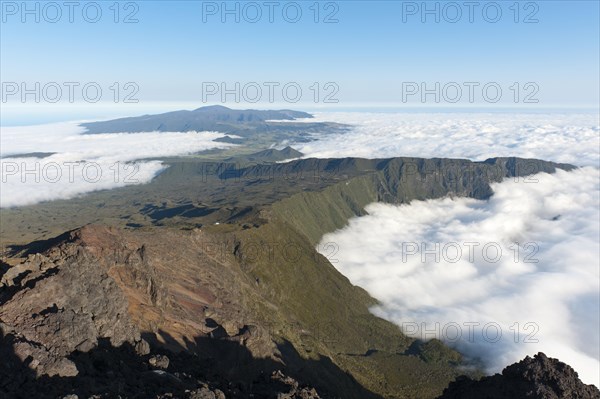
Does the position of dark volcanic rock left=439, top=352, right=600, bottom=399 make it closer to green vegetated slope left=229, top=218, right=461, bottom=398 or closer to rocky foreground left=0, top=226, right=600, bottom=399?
rocky foreground left=0, top=226, right=600, bottom=399

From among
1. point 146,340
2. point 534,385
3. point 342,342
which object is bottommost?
point 342,342

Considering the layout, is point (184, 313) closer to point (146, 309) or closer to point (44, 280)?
point (146, 309)

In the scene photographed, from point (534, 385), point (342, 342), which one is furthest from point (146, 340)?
point (342, 342)

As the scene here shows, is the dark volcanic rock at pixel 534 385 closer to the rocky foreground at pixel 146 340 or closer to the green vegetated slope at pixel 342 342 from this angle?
the rocky foreground at pixel 146 340

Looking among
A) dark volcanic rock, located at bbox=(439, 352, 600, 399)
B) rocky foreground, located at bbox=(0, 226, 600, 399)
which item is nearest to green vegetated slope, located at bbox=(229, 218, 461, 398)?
rocky foreground, located at bbox=(0, 226, 600, 399)

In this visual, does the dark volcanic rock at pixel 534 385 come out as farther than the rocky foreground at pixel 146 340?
Yes

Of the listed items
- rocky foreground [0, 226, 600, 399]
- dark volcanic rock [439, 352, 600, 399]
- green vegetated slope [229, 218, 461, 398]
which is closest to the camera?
rocky foreground [0, 226, 600, 399]

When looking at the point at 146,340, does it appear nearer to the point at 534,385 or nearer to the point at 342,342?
the point at 534,385

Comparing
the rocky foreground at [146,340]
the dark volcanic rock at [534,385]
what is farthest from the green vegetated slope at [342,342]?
the dark volcanic rock at [534,385]
